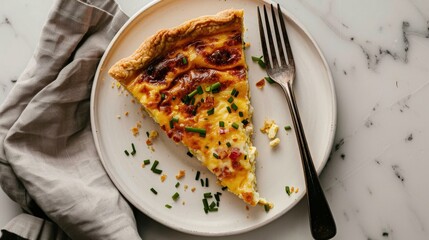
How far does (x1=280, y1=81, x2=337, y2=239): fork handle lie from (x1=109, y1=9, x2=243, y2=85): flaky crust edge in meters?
0.74

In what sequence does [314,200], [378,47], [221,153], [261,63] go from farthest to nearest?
[378,47]
[261,63]
[221,153]
[314,200]

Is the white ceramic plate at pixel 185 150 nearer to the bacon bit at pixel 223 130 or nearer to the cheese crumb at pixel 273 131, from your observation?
the cheese crumb at pixel 273 131

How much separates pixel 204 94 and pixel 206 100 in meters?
0.04

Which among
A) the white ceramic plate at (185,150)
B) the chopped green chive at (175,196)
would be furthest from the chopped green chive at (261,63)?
the chopped green chive at (175,196)

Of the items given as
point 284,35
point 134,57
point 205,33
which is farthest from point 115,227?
point 284,35

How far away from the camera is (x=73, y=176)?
3.81m

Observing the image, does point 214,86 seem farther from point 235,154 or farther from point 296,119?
point 296,119

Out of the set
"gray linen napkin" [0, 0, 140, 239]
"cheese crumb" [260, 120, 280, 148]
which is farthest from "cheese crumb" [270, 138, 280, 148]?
"gray linen napkin" [0, 0, 140, 239]

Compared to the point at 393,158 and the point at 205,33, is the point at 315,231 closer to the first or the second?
the point at 393,158

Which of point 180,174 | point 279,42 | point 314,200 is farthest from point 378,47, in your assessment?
point 180,174

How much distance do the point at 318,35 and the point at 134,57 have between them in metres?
1.28

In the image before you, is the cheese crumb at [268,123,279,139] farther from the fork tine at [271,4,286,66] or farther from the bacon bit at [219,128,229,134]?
the fork tine at [271,4,286,66]

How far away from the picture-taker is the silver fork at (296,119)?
3.61 metres

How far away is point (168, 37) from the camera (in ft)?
12.0
